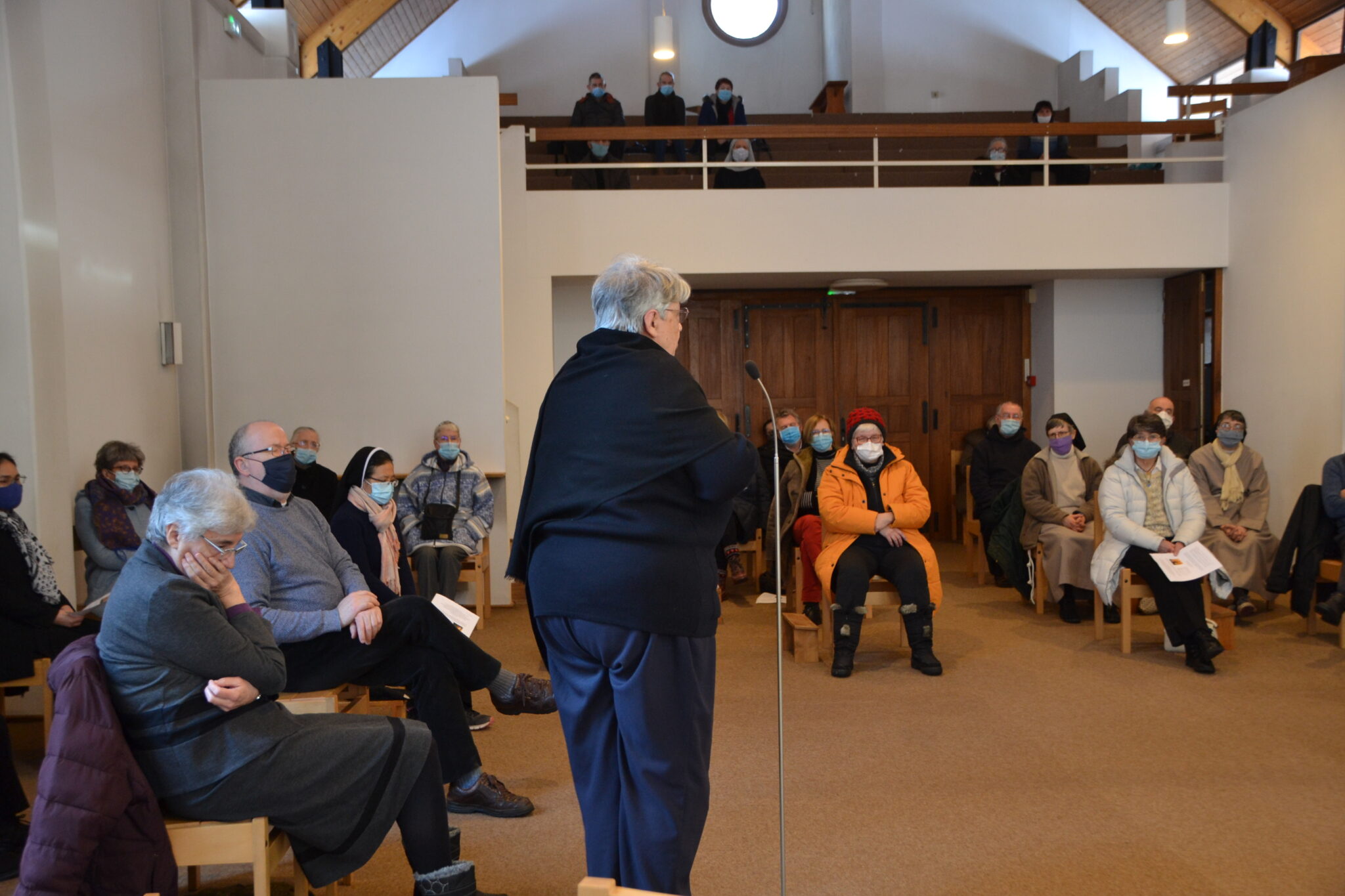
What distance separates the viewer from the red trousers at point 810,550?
5.41 m

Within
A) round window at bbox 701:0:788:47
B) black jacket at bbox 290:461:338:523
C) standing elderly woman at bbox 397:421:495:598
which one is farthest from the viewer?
round window at bbox 701:0:788:47

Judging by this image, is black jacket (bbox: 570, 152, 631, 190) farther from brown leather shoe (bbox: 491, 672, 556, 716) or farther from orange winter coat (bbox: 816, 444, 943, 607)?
brown leather shoe (bbox: 491, 672, 556, 716)

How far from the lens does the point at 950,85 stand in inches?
419

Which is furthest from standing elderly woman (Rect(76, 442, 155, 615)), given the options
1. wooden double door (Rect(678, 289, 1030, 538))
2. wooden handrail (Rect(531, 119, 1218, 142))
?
wooden double door (Rect(678, 289, 1030, 538))

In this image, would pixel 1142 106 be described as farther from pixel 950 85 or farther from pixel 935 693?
pixel 935 693

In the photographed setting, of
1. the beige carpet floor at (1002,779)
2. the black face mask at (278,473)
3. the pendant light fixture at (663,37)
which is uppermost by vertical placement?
the pendant light fixture at (663,37)

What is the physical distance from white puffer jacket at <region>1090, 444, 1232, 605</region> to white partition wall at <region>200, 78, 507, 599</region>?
3.48 metres

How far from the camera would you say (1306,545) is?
5336 millimetres

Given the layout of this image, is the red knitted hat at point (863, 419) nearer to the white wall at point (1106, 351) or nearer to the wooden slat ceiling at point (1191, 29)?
the white wall at point (1106, 351)

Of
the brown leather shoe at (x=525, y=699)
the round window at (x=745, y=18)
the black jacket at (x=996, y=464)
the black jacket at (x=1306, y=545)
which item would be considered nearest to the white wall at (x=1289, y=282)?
the black jacket at (x=1306, y=545)

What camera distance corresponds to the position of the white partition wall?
20.5 feet

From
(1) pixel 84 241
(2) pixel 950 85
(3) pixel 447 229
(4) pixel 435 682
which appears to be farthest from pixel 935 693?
(2) pixel 950 85

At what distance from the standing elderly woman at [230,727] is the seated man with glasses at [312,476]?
3432mm

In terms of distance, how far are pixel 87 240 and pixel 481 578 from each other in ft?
8.72
